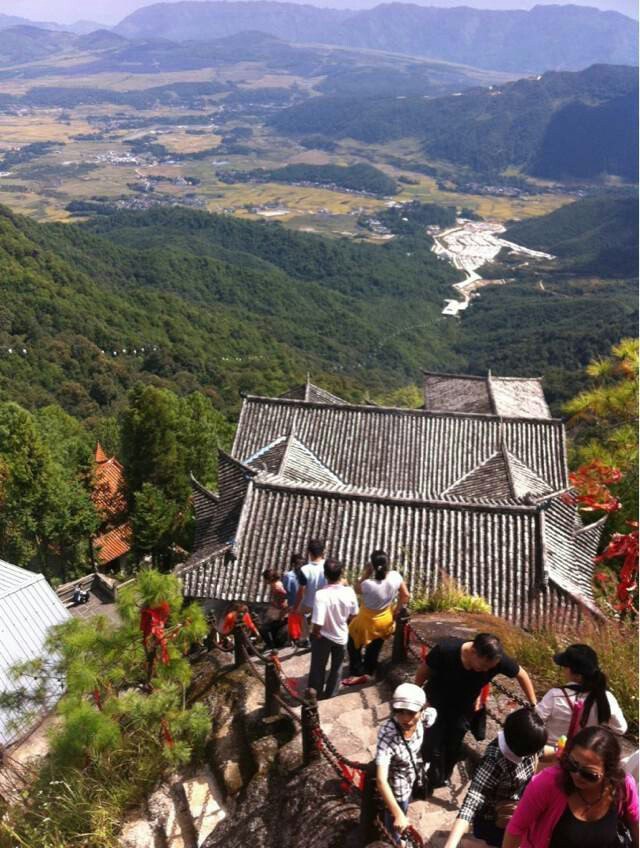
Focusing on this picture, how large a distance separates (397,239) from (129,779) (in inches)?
7353

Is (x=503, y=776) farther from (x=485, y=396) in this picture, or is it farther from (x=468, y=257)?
(x=468, y=257)

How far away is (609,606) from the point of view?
14234mm


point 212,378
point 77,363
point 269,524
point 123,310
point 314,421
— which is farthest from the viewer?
point 123,310

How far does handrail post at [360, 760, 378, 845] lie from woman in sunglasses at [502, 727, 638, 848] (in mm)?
1320

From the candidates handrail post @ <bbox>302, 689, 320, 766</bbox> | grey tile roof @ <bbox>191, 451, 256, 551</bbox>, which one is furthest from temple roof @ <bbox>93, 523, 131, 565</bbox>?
handrail post @ <bbox>302, 689, 320, 766</bbox>

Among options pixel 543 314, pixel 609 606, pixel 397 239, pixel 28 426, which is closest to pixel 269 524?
pixel 609 606

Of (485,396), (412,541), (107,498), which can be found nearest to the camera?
(412,541)

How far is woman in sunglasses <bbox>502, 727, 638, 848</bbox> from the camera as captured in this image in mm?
4590

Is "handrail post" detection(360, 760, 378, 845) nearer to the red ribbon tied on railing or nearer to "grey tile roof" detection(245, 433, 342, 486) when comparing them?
the red ribbon tied on railing

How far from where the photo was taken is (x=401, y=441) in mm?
23969

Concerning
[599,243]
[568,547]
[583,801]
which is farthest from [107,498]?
[599,243]

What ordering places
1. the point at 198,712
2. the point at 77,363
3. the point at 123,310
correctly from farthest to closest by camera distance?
the point at 123,310 < the point at 77,363 < the point at 198,712

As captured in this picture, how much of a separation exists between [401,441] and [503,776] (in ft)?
59.7

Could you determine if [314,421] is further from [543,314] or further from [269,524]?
[543,314]
